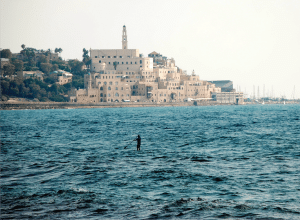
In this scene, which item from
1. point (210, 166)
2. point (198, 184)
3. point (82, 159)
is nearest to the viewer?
point (198, 184)

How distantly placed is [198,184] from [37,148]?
20.9 metres

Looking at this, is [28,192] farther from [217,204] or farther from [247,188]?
[247,188]

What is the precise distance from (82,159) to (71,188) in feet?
32.4

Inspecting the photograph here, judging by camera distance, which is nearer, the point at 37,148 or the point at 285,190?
the point at 285,190

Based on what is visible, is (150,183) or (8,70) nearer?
(150,183)

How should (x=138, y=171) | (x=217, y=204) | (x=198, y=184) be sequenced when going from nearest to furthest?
(x=217, y=204) < (x=198, y=184) < (x=138, y=171)

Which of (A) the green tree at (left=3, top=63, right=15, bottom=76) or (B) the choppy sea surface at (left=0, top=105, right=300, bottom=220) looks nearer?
(B) the choppy sea surface at (left=0, top=105, right=300, bottom=220)

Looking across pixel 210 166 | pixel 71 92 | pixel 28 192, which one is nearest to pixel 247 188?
pixel 210 166

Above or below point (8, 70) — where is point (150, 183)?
below

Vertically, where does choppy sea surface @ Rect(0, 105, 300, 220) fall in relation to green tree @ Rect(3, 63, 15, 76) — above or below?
below

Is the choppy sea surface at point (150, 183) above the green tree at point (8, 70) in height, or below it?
below

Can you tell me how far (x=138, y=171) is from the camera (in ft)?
84.3

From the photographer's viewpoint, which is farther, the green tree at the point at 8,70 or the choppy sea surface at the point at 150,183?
the green tree at the point at 8,70

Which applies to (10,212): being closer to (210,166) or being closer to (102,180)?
(102,180)
